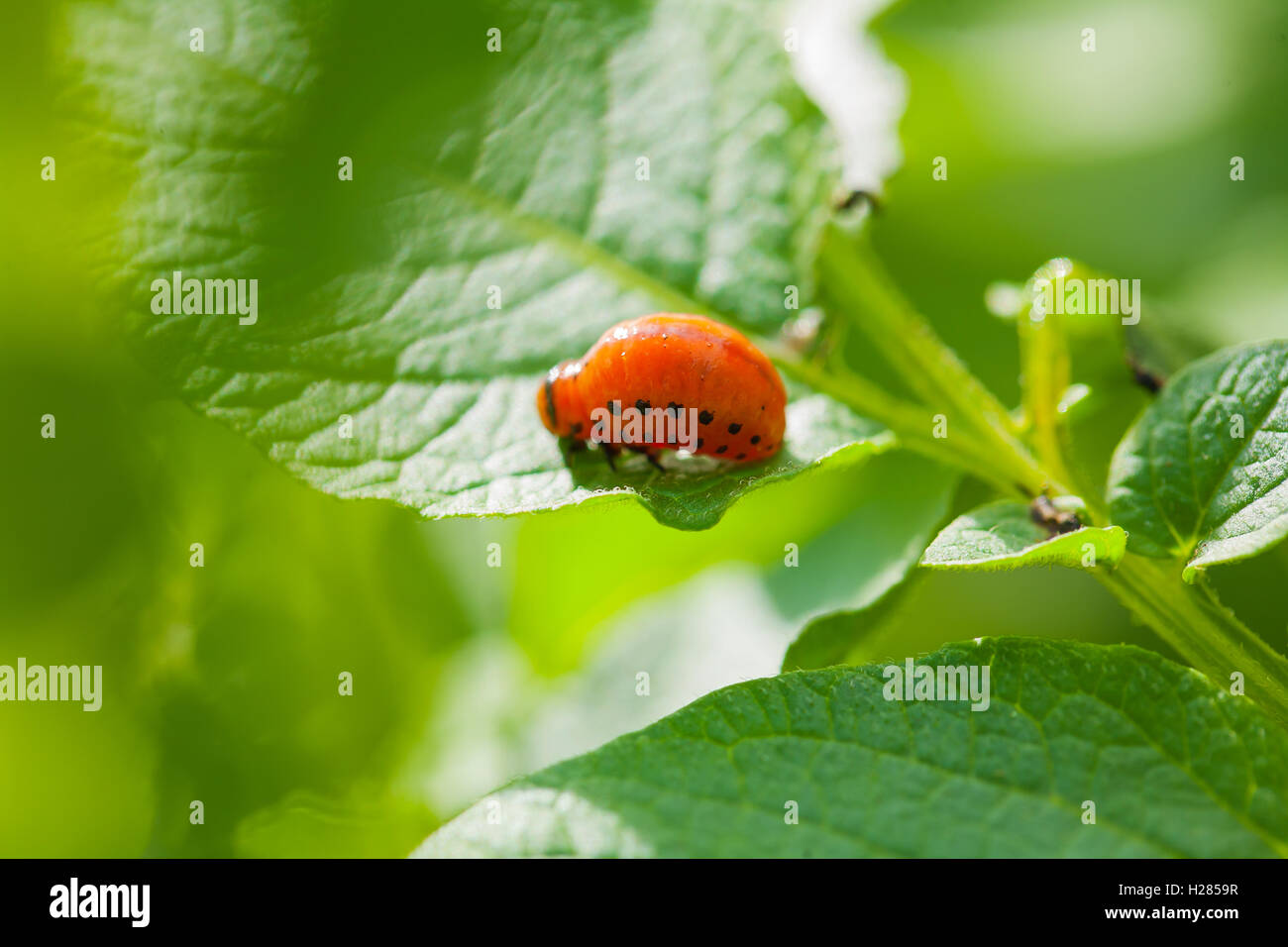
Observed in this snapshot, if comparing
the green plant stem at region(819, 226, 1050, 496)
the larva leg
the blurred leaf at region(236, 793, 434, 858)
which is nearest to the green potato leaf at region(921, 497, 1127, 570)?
the green plant stem at region(819, 226, 1050, 496)

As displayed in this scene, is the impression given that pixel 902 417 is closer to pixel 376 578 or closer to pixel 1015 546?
pixel 1015 546

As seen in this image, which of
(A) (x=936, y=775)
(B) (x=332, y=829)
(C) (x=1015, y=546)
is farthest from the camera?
(B) (x=332, y=829)

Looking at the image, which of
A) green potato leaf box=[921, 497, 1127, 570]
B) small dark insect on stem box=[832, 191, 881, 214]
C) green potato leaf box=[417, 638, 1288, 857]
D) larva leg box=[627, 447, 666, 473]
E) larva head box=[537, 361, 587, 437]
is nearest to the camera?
green potato leaf box=[417, 638, 1288, 857]

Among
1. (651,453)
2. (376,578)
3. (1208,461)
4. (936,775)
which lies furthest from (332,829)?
(1208,461)

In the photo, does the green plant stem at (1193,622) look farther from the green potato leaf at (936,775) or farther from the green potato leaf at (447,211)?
the green potato leaf at (447,211)

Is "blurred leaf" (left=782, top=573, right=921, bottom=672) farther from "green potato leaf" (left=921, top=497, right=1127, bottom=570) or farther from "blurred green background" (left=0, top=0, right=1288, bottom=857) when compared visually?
"green potato leaf" (left=921, top=497, right=1127, bottom=570)

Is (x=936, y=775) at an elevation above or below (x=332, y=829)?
above

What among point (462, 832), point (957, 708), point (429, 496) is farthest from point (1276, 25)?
point (462, 832)
